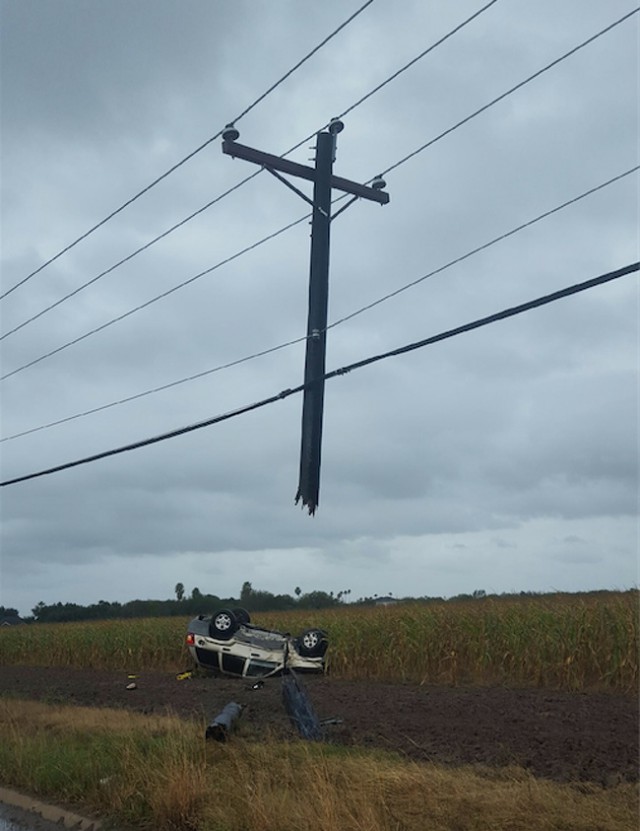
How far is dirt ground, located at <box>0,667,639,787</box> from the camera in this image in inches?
361

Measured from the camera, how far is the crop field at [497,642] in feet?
53.4

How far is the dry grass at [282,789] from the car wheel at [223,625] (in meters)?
8.30

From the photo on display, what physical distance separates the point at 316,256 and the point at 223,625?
33.4 feet

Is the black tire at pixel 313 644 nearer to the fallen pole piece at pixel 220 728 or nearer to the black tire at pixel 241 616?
the black tire at pixel 241 616

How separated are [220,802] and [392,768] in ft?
4.85

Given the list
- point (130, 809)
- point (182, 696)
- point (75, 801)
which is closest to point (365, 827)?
point (130, 809)

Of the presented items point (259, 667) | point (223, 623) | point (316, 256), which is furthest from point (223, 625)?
point (316, 256)

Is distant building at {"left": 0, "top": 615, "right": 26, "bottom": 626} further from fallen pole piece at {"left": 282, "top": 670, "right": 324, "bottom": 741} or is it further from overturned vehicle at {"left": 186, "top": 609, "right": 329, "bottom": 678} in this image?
fallen pole piece at {"left": 282, "top": 670, "right": 324, "bottom": 741}

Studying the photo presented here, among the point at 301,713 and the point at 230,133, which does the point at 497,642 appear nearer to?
the point at 301,713

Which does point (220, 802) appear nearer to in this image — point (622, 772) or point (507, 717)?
point (622, 772)

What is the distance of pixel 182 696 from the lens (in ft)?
55.1

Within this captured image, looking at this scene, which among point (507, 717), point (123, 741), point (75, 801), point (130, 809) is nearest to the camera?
point (130, 809)

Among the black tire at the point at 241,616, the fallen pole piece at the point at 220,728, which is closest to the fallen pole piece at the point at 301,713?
the fallen pole piece at the point at 220,728

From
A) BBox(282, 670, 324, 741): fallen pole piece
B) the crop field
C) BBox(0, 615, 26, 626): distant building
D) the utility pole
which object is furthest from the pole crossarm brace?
BBox(0, 615, 26, 626): distant building
